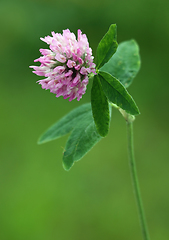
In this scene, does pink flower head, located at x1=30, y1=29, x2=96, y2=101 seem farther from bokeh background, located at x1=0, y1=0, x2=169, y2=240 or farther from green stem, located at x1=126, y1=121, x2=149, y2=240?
bokeh background, located at x1=0, y1=0, x2=169, y2=240

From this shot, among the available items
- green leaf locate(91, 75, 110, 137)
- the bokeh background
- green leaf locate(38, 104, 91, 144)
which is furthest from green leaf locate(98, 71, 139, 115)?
the bokeh background

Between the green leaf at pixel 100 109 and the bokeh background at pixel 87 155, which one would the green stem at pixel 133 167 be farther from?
the bokeh background at pixel 87 155

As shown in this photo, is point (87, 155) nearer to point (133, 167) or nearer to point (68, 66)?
point (133, 167)

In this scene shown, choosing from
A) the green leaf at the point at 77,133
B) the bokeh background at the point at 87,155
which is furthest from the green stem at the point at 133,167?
the bokeh background at the point at 87,155

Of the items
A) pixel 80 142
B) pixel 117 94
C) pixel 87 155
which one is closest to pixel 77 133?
pixel 80 142
